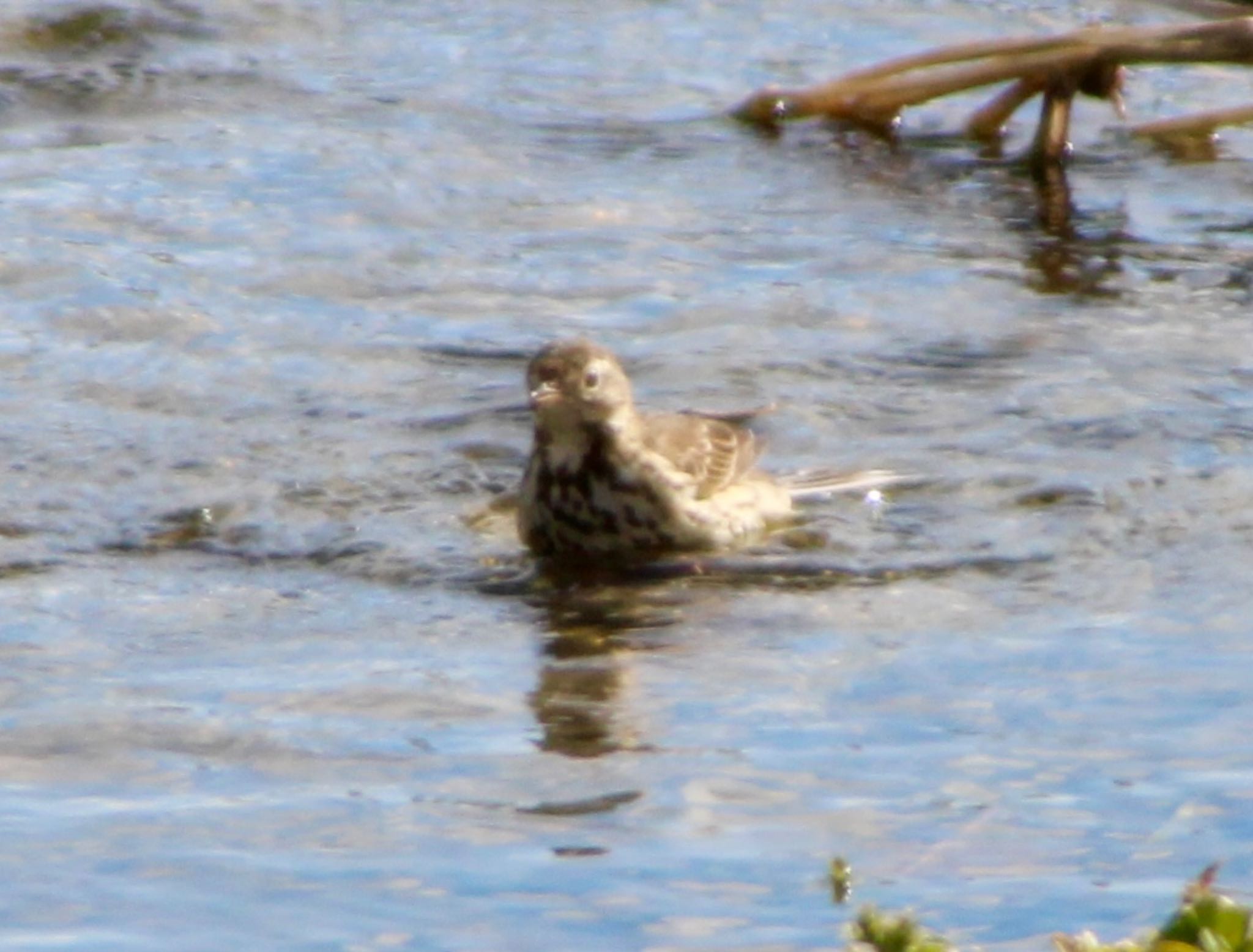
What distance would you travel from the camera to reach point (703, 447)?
29.8 feet

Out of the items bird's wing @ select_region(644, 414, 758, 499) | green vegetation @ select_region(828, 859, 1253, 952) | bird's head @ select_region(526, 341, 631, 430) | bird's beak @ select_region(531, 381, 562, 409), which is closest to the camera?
green vegetation @ select_region(828, 859, 1253, 952)

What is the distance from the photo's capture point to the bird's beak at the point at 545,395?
848cm

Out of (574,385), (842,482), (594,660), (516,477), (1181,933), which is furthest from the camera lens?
(516,477)

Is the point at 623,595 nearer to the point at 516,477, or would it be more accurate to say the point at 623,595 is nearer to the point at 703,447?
the point at 703,447

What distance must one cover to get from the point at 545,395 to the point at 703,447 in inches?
30.5

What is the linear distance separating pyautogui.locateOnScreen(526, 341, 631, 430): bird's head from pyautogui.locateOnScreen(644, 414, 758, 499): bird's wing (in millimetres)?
209

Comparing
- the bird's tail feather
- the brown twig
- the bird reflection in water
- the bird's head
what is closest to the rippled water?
the bird reflection in water

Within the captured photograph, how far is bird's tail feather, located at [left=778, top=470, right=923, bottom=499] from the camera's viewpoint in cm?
923

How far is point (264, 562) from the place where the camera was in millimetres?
8422

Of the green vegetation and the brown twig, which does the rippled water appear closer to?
the brown twig

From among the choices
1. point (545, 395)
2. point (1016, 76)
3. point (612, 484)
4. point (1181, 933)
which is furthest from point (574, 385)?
point (1016, 76)

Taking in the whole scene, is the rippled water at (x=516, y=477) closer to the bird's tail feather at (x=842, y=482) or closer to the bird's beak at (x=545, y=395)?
the bird's tail feather at (x=842, y=482)

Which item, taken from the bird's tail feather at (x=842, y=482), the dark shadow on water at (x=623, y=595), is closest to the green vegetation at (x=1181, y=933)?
the dark shadow on water at (x=623, y=595)

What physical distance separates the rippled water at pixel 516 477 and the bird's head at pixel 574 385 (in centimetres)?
50
